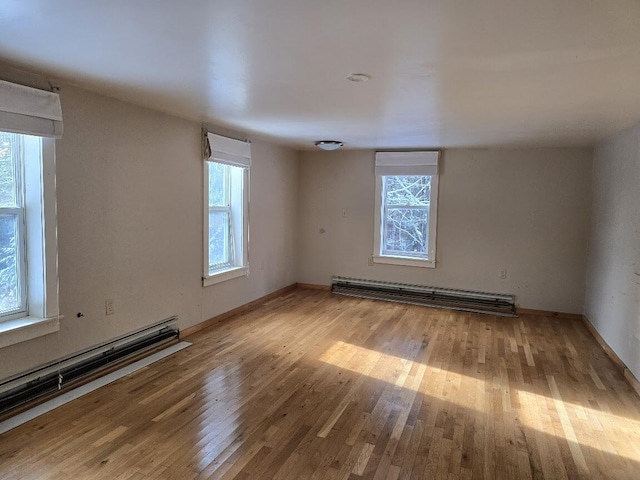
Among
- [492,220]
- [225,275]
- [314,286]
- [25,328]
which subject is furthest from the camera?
[314,286]

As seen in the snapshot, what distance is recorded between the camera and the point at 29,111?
8.20 ft

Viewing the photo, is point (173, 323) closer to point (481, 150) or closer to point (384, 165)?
point (384, 165)

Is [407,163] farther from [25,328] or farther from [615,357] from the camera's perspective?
[25,328]

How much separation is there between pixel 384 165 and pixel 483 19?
13.4 feet

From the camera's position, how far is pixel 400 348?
392cm

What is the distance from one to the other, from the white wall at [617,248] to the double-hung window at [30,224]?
4214mm

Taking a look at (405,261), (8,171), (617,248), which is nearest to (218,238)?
(8,171)

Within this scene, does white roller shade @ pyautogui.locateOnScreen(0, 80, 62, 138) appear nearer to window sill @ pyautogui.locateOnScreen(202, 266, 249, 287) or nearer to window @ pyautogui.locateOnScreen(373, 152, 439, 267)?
window sill @ pyautogui.locateOnScreen(202, 266, 249, 287)

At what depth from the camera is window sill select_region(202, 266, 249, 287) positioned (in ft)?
14.2

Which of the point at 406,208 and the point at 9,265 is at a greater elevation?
the point at 406,208

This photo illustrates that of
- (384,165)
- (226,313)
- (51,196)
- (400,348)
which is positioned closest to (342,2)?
(51,196)

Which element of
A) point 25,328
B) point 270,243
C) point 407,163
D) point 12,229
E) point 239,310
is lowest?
point 239,310

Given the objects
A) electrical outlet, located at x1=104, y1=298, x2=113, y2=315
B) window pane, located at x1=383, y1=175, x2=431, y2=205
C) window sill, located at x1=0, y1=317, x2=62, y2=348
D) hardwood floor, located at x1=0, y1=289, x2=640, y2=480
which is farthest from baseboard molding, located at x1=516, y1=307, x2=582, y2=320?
window sill, located at x1=0, y1=317, x2=62, y2=348

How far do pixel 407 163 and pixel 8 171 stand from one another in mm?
4322
